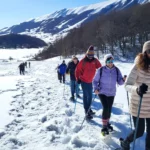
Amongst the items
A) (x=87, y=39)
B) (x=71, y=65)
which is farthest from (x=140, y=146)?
(x=87, y=39)

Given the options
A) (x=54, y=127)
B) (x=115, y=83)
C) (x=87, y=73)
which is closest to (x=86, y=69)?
(x=87, y=73)

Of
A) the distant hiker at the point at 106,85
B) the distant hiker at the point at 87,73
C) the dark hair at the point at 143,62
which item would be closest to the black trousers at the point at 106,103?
the distant hiker at the point at 106,85

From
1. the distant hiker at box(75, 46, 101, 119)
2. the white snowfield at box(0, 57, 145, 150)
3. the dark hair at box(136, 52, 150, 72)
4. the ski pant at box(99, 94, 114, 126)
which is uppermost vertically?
the dark hair at box(136, 52, 150, 72)

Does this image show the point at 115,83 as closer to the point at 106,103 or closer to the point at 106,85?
the point at 106,85

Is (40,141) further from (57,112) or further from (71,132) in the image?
(57,112)

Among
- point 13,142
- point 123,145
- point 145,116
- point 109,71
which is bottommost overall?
point 13,142

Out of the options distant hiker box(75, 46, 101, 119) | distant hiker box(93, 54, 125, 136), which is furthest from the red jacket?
distant hiker box(93, 54, 125, 136)

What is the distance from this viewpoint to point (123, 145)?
4.72m

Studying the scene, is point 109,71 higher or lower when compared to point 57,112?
higher

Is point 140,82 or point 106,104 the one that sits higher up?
point 140,82

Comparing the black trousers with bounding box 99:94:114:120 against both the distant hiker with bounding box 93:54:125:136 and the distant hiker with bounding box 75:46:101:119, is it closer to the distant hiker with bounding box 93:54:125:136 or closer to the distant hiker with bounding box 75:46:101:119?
the distant hiker with bounding box 93:54:125:136

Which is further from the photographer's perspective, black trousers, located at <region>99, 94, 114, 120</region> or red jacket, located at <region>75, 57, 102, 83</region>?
red jacket, located at <region>75, 57, 102, 83</region>

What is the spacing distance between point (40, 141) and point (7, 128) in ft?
4.70

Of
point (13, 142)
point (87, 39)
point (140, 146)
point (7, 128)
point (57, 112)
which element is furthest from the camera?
point (87, 39)
